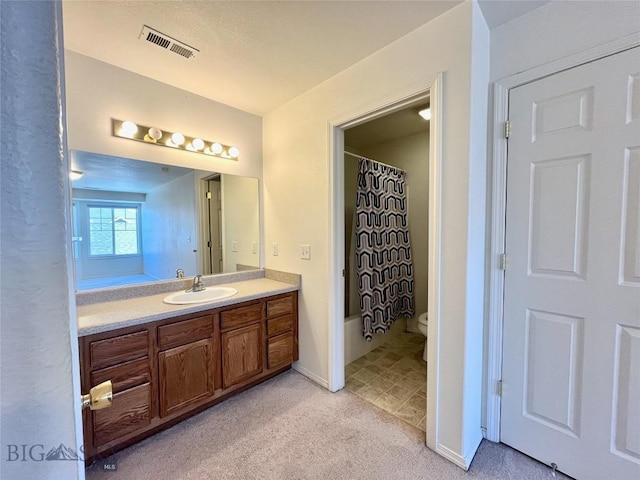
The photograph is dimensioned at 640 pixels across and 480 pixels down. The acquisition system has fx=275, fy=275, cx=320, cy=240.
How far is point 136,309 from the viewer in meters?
1.75

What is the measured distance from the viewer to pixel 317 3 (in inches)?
55.5

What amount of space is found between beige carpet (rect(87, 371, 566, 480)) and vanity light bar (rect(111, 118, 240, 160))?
2.05 meters

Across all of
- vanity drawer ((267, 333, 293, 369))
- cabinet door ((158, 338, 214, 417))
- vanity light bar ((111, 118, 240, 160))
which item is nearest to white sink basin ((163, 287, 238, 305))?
cabinet door ((158, 338, 214, 417))

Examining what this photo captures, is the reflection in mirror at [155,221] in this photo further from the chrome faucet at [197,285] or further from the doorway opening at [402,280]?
the doorway opening at [402,280]

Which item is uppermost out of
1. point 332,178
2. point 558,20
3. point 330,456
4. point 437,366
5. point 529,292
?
point 558,20

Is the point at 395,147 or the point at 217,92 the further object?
the point at 395,147

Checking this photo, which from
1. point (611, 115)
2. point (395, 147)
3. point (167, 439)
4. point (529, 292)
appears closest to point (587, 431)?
point (529, 292)

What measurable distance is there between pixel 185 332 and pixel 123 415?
52 centimetres

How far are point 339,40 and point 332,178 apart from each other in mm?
872

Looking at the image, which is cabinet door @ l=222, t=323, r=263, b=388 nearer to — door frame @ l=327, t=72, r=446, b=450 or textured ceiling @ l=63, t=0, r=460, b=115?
door frame @ l=327, t=72, r=446, b=450

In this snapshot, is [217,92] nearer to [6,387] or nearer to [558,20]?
[558,20]

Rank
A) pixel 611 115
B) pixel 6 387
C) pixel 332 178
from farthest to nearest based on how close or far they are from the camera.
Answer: pixel 332 178 < pixel 611 115 < pixel 6 387

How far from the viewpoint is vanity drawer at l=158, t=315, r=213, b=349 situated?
67.8 inches

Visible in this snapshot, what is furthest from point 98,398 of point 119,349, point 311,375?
point 311,375
